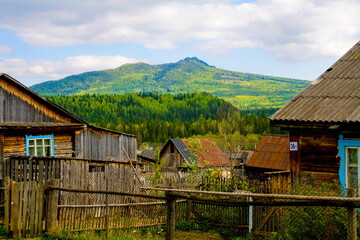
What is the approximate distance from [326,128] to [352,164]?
123 centimetres

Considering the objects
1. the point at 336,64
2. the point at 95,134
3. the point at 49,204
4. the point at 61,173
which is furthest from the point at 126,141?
the point at 49,204

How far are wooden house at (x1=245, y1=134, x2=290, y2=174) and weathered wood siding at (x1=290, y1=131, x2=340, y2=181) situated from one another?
14.7 m

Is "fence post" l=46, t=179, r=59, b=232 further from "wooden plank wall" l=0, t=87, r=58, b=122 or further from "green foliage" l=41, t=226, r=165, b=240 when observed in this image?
"wooden plank wall" l=0, t=87, r=58, b=122

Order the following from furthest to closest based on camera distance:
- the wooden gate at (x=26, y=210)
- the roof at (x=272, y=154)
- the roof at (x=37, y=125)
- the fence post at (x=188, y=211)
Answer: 1. the roof at (x=272, y=154)
2. the roof at (x=37, y=125)
3. the fence post at (x=188, y=211)
4. the wooden gate at (x=26, y=210)

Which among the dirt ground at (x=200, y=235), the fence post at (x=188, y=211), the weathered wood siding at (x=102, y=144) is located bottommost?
the dirt ground at (x=200, y=235)

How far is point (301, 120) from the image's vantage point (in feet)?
38.1

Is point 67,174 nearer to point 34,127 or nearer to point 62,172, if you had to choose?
point 62,172

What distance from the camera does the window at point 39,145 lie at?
19797mm

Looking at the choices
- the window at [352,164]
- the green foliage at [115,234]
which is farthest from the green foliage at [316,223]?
the window at [352,164]

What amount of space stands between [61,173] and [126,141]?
15.1m

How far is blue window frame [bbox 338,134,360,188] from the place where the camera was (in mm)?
11492

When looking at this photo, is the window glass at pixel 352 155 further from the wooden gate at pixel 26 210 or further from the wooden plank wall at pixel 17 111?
the wooden plank wall at pixel 17 111

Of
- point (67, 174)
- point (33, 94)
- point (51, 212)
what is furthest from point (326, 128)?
point (33, 94)

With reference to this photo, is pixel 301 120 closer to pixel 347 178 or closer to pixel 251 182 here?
pixel 347 178
